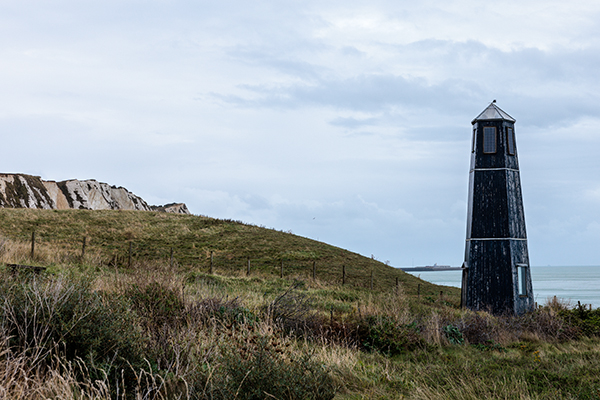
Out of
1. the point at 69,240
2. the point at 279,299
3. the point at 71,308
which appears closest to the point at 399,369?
the point at 279,299

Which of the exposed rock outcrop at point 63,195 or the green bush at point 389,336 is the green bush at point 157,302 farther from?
the exposed rock outcrop at point 63,195

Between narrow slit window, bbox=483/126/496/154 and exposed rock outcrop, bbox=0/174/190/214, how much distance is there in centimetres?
5839

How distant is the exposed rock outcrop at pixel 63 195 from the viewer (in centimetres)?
6488

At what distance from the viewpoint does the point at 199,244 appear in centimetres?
4141

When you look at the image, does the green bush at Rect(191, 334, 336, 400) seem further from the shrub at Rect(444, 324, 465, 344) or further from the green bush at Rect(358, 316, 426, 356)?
the shrub at Rect(444, 324, 465, 344)

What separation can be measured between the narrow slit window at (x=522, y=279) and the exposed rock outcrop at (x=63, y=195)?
59.6 metres

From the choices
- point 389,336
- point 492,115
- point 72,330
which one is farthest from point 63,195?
point 72,330

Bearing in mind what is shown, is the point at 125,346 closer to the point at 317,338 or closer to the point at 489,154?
the point at 317,338

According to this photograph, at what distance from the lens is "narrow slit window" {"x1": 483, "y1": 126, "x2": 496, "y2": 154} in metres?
22.0

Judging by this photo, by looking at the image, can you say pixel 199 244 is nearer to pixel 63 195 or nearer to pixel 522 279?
pixel 522 279

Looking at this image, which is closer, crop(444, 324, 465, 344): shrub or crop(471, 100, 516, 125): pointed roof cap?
crop(444, 324, 465, 344): shrub

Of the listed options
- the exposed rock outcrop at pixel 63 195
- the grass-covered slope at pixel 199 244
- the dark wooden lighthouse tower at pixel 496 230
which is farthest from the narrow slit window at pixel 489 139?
the exposed rock outcrop at pixel 63 195

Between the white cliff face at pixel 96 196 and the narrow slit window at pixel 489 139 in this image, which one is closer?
the narrow slit window at pixel 489 139

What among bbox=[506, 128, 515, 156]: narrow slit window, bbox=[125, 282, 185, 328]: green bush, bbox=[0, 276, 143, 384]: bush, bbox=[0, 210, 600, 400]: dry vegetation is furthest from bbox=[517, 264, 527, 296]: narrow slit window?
bbox=[0, 276, 143, 384]: bush
